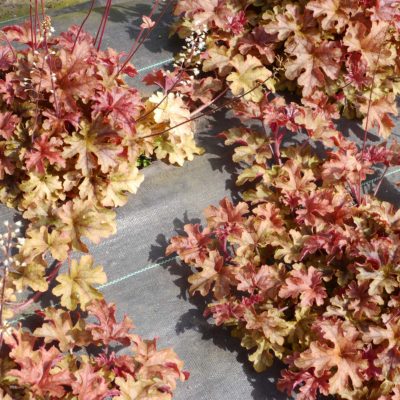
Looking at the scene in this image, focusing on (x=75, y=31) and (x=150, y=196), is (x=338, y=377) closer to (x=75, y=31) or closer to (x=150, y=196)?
(x=150, y=196)

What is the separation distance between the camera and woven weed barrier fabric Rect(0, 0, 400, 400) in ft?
10.2

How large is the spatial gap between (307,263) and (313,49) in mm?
1427

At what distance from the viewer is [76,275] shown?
3.03 metres

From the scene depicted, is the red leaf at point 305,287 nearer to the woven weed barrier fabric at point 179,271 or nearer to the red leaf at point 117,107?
the woven weed barrier fabric at point 179,271

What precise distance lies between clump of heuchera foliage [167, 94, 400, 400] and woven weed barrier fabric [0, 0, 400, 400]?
0.37 ft

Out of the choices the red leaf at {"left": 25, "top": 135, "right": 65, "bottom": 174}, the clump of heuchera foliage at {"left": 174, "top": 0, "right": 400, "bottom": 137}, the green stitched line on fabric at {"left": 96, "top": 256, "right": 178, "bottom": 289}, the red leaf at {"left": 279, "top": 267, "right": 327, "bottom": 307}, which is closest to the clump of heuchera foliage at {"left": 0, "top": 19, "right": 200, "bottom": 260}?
the red leaf at {"left": 25, "top": 135, "right": 65, "bottom": 174}

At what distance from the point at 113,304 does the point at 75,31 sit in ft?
5.43

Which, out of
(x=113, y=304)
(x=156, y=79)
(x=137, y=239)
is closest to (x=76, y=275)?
(x=113, y=304)

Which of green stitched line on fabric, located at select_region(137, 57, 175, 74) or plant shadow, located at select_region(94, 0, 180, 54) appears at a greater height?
plant shadow, located at select_region(94, 0, 180, 54)

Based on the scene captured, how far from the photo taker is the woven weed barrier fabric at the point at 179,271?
3.12 m

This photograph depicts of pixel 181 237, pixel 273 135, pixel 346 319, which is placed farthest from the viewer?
pixel 273 135

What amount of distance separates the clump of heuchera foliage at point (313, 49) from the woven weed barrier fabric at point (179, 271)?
15.0 inches

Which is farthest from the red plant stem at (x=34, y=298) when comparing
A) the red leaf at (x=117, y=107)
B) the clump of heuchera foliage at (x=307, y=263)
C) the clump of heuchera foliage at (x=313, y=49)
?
the clump of heuchera foliage at (x=313, y=49)

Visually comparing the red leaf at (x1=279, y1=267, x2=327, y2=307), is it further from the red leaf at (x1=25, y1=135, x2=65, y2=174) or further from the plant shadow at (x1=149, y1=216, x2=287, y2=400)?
the red leaf at (x1=25, y1=135, x2=65, y2=174)
